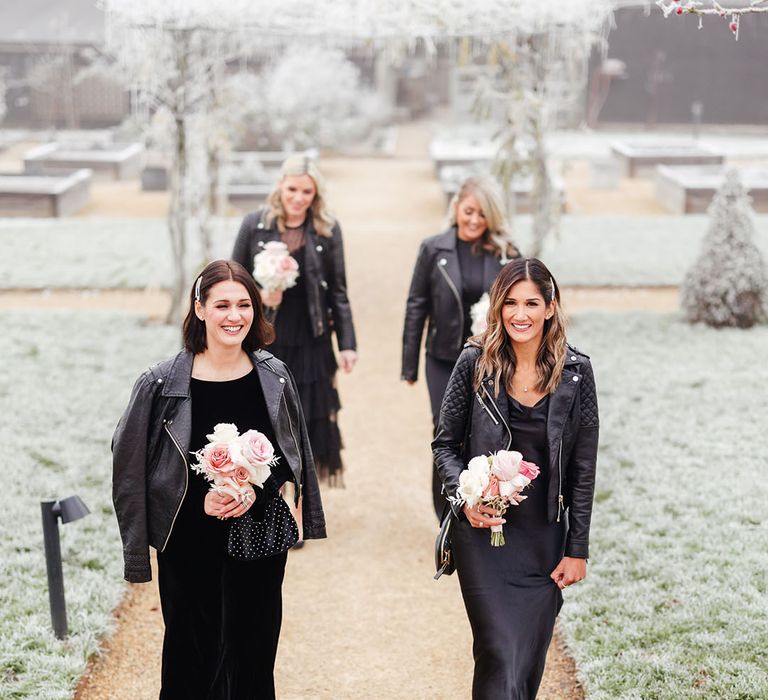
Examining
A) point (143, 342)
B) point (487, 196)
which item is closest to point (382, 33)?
point (143, 342)

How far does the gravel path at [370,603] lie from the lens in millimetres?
5207

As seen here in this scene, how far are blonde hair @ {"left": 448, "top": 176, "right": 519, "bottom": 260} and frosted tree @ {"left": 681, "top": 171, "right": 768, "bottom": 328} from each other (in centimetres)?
595

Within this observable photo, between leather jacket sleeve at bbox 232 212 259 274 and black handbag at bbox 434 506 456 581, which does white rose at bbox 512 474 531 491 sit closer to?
black handbag at bbox 434 506 456 581

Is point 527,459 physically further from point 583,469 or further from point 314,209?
point 314,209

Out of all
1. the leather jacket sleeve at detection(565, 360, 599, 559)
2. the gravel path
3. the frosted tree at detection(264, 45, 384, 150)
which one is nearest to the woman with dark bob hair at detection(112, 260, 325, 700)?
the leather jacket sleeve at detection(565, 360, 599, 559)

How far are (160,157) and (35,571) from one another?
66.9 feet

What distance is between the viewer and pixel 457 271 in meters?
6.35

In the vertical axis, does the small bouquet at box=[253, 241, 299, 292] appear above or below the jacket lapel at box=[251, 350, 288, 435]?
below

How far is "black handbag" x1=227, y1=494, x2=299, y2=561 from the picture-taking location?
12.9 ft

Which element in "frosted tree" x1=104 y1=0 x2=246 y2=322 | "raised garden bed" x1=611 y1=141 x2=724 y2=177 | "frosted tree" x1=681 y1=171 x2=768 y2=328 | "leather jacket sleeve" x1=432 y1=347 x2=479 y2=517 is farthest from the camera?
"raised garden bed" x1=611 y1=141 x2=724 y2=177

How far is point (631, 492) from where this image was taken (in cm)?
719

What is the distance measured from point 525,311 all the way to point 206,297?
1179mm

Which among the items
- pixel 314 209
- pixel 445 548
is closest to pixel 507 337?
pixel 445 548

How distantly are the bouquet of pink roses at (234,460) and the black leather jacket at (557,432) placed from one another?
2.41ft
